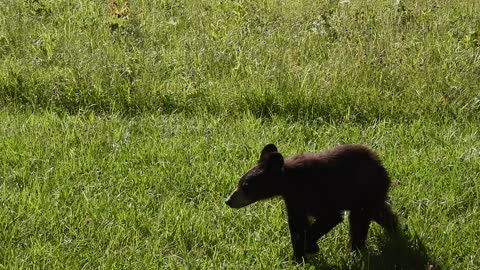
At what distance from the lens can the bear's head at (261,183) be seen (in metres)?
4.71

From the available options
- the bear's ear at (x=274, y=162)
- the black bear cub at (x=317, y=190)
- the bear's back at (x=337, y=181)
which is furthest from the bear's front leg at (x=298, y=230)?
the bear's ear at (x=274, y=162)

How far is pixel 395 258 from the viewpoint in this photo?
15.9ft

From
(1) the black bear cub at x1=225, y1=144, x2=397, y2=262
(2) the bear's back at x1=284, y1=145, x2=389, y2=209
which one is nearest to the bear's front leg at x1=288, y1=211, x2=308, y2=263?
(1) the black bear cub at x1=225, y1=144, x2=397, y2=262

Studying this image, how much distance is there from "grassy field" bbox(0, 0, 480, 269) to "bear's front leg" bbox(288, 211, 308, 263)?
0.10 metres

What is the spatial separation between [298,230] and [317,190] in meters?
0.26

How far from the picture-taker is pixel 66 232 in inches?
199

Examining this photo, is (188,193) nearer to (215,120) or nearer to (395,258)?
→ (215,120)

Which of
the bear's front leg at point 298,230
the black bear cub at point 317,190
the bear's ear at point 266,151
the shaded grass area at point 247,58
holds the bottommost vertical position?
the shaded grass area at point 247,58

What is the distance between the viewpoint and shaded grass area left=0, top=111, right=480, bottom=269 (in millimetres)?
4855

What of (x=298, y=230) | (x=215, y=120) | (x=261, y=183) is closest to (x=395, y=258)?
(x=298, y=230)

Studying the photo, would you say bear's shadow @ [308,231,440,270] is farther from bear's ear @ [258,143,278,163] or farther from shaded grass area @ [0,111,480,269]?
bear's ear @ [258,143,278,163]

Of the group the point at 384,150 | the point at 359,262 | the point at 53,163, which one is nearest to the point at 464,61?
the point at 384,150

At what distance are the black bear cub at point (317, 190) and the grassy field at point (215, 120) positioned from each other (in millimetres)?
227

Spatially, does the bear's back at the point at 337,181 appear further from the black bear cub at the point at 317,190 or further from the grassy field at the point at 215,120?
the grassy field at the point at 215,120
